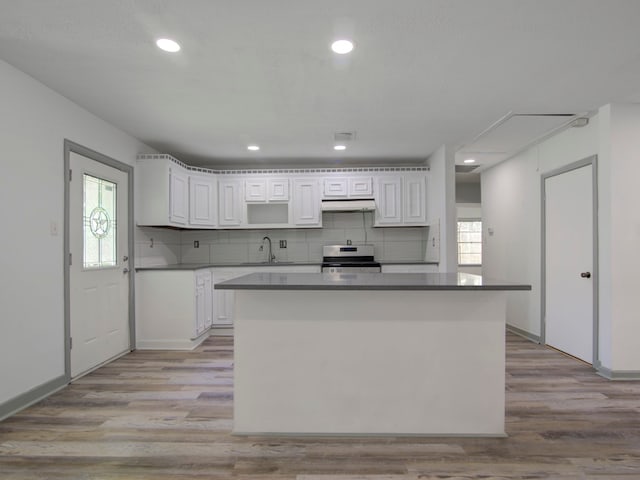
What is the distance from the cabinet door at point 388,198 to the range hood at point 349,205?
0.47 ft

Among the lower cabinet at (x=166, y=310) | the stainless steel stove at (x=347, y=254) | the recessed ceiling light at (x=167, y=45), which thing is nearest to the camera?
the recessed ceiling light at (x=167, y=45)

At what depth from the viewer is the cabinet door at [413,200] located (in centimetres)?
508

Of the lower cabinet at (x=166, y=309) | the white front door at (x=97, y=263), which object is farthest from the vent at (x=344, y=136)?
the white front door at (x=97, y=263)

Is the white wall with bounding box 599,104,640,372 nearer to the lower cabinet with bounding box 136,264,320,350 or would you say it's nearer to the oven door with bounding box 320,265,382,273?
the oven door with bounding box 320,265,382,273

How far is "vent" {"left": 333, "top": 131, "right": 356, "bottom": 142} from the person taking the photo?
397 centimetres

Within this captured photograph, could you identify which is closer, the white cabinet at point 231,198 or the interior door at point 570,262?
the interior door at point 570,262

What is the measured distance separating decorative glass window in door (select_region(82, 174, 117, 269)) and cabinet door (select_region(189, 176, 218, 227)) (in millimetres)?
1088

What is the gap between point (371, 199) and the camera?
5043mm

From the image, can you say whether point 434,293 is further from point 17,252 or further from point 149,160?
point 149,160

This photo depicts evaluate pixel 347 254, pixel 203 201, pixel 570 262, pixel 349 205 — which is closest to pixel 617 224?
pixel 570 262

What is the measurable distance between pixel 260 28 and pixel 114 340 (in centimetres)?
337

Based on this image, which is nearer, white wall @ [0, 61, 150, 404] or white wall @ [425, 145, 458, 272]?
white wall @ [0, 61, 150, 404]

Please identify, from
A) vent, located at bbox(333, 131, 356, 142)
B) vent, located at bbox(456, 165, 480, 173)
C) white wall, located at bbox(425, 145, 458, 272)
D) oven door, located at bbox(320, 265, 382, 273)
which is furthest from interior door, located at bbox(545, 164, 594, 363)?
vent, located at bbox(333, 131, 356, 142)

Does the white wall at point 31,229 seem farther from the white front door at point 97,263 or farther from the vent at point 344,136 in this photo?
the vent at point 344,136
